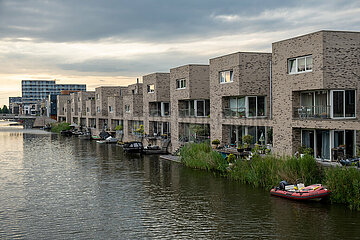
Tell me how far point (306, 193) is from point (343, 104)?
6.56m

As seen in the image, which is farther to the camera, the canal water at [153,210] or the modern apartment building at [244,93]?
the modern apartment building at [244,93]

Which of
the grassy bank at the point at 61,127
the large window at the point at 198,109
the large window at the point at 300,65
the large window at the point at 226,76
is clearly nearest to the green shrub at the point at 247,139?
the large window at the point at 226,76

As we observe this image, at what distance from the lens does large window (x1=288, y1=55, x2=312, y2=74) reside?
80.9ft

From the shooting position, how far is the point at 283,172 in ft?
74.7

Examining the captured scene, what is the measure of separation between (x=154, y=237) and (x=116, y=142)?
1717 inches

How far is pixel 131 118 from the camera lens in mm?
56406

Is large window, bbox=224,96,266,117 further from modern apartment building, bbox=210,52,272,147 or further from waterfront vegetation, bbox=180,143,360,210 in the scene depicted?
waterfront vegetation, bbox=180,143,360,210

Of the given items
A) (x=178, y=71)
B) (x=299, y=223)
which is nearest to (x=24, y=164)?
(x=178, y=71)

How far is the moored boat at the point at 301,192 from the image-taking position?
2007 centimetres

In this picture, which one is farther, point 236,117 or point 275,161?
point 236,117

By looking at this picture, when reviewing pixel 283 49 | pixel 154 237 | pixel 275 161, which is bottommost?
pixel 154 237

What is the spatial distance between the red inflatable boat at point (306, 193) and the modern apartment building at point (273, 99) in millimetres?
3700

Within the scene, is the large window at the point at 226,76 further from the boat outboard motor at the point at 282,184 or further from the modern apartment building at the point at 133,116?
the modern apartment building at the point at 133,116

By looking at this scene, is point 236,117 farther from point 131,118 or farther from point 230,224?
point 131,118
